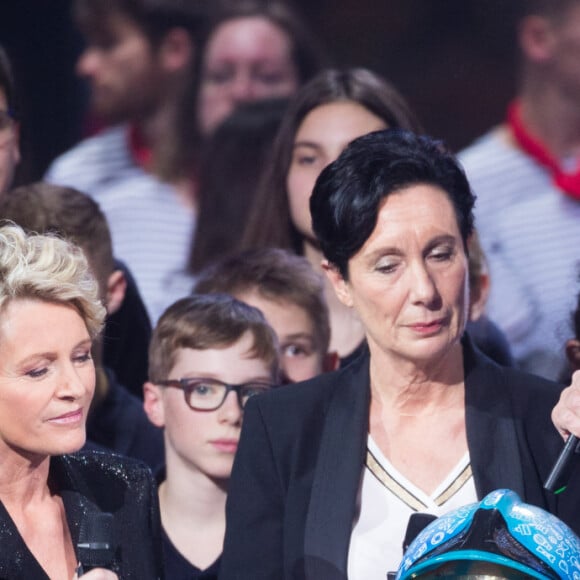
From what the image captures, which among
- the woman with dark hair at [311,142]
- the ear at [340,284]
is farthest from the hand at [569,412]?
the woman with dark hair at [311,142]

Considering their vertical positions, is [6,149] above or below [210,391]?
above

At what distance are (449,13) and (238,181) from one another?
1251mm

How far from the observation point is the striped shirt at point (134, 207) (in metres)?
5.62

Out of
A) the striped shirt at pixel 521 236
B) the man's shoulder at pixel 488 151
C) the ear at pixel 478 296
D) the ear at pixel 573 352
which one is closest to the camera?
the ear at pixel 573 352

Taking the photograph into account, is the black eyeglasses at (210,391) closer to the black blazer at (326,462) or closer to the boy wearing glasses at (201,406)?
the boy wearing glasses at (201,406)

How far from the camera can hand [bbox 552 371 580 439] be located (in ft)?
8.23

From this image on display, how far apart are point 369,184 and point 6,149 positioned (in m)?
1.53

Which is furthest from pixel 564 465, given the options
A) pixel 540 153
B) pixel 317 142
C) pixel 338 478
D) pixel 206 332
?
pixel 540 153

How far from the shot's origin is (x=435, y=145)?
302 centimetres

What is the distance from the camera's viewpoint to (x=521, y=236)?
5609 millimetres

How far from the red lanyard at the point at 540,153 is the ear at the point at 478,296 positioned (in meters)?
1.90

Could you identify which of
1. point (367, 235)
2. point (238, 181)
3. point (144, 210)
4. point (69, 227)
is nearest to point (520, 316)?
point (238, 181)

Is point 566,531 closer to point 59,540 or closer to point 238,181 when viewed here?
point 59,540

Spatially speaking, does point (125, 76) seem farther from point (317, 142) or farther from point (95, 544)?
point (95, 544)
